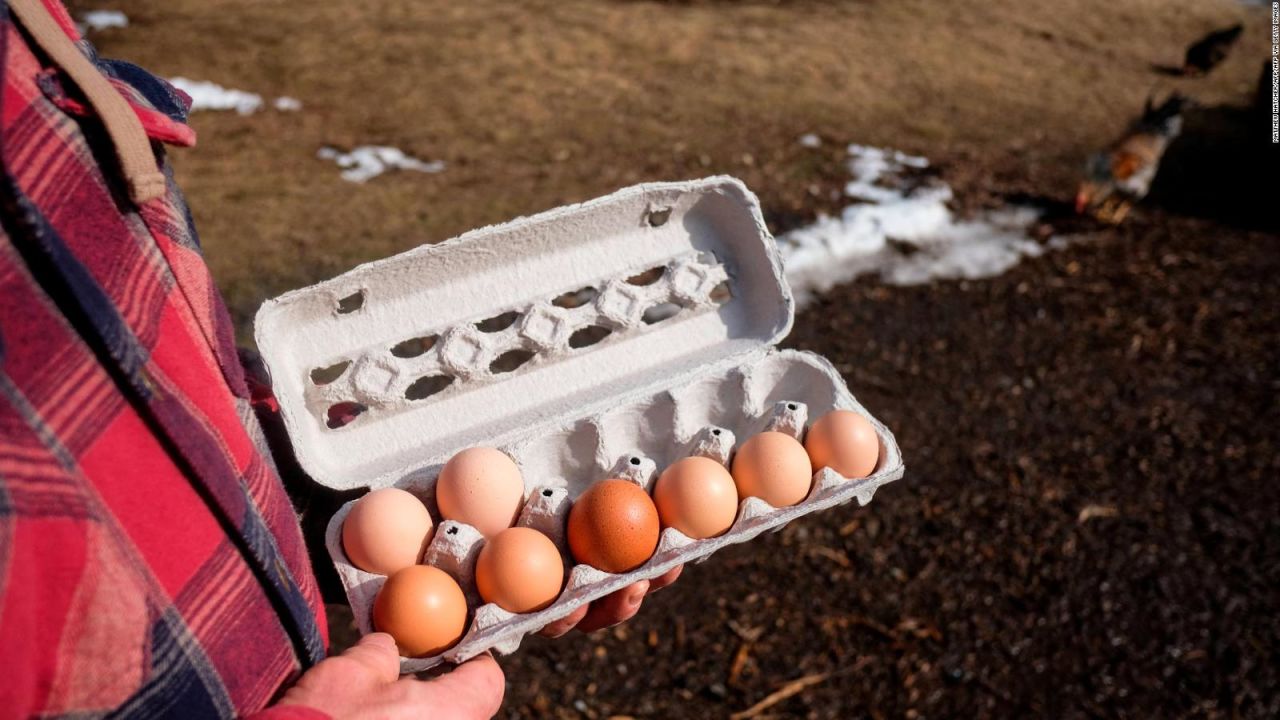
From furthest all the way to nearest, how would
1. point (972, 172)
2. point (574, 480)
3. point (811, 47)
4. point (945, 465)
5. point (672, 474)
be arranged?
point (811, 47), point (972, 172), point (945, 465), point (574, 480), point (672, 474)

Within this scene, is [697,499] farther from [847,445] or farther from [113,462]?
[113,462]

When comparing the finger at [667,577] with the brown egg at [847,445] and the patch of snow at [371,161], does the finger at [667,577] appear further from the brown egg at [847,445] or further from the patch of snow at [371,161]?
the patch of snow at [371,161]

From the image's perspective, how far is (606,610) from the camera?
69.2 inches

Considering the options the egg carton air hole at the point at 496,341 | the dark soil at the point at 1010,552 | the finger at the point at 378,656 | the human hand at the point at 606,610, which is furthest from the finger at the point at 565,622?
the dark soil at the point at 1010,552

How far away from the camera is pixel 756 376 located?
2.16 m

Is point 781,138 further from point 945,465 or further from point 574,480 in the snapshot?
point 574,480

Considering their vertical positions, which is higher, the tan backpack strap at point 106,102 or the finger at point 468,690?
the tan backpack strap at point 106,102

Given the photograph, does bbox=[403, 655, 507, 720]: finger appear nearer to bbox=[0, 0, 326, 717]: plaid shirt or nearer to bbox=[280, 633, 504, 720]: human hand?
bbox=[280, 633, 504, 720]: human hand

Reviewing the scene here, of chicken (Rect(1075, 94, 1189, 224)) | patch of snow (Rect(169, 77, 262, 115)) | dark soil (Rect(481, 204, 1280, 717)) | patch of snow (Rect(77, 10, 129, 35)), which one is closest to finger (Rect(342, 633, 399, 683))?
dark soil (Rect(481, 204, 1280, 717))

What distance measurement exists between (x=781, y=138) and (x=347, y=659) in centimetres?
520

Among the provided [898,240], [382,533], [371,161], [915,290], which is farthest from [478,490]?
[371,161]

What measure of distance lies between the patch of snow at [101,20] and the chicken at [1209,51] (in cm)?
891

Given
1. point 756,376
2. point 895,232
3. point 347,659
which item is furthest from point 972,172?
point 347,659

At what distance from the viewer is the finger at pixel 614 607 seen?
1723mm
